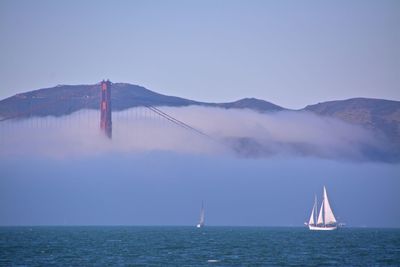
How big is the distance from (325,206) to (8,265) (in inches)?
5119

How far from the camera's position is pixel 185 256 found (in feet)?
297

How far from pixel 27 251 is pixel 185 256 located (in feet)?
63.0

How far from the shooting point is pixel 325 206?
198 metres

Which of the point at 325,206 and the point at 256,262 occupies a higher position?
the point at 325,206

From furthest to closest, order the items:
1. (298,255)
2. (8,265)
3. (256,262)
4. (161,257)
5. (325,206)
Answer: (325,206) → (298,255) → (161,257) → (256,262) → (8,265)

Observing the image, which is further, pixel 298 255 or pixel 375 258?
pixel 298 255

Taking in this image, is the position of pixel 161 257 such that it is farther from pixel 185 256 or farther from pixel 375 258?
pixel 375 258

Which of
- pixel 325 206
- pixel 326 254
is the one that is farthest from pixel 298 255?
pixel 325 206

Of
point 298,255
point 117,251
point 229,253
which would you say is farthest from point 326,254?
point 117,251

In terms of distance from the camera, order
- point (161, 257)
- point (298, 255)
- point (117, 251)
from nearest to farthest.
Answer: point (161, 257), point (298, 255), point (117, 251)

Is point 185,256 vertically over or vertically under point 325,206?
under

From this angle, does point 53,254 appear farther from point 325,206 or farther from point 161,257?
point 325,206

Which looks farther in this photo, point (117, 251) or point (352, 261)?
point (117, 251)

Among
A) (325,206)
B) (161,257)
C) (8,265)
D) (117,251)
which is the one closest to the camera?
(8,265)
